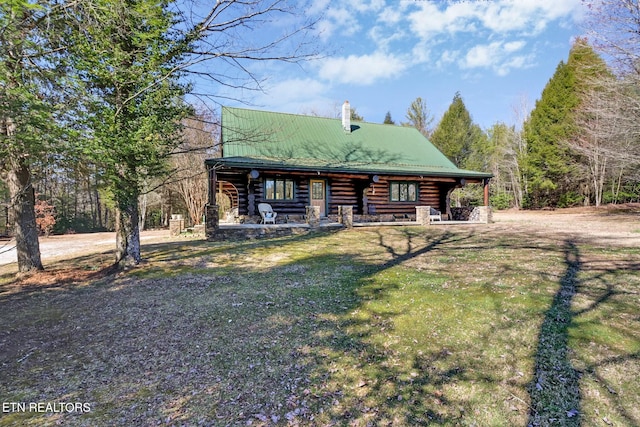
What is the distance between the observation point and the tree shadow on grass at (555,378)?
2.58 metres

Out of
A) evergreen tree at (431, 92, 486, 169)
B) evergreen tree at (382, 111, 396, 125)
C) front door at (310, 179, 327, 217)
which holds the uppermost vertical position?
evergreen tree at (382, 111, 396, 125)

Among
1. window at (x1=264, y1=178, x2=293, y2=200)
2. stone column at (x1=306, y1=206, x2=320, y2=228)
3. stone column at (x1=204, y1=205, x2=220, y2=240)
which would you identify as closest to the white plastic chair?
window at (x1=264, y1=178, x2=293, y2=200)

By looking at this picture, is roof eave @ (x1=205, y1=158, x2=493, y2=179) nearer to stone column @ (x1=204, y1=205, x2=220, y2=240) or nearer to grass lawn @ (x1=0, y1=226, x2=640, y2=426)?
stone column @ (x1=204, y1=205, x2=220, y2=240)

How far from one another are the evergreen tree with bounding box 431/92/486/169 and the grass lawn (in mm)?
30600

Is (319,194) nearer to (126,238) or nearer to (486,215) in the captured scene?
(486,215)

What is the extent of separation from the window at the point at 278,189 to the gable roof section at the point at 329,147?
122 cm

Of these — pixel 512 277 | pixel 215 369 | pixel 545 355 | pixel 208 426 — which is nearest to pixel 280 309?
pixel 215 369

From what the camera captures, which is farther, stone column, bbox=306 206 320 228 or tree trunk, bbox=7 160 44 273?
stone column, bbox=306 206 320 228

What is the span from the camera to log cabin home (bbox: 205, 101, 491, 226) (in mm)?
14750

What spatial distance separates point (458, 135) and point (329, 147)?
2361 cm

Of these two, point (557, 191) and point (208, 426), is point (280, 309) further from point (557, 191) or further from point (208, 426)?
point (557, 191)

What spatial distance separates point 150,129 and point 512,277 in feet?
24.6

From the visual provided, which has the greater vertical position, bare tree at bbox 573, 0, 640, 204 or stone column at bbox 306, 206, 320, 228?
bare tree at bbox 573, 0, 640, 204

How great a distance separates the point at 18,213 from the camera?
7.64 metres
